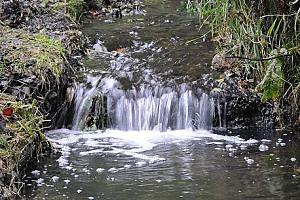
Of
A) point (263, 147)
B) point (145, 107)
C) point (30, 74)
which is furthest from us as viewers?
point (145, 107)

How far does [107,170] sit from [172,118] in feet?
5.87

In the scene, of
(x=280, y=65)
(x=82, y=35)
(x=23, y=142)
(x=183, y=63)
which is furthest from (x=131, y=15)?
(x=23, y=142)

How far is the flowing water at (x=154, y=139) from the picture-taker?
4730 mm

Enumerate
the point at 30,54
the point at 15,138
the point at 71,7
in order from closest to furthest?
the point at 15,138 < the point at 30,54 < the point at 71,7

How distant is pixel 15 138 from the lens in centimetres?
516

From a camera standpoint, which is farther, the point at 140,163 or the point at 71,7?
the point at 71,7

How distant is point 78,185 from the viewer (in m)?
4.86

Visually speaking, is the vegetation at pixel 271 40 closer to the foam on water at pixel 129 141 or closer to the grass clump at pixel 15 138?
the foam on water at pixel 129 141

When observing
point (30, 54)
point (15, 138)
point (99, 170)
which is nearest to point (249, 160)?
point (99, 170)

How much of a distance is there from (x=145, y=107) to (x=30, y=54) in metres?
1.55

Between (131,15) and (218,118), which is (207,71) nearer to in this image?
(218,118)

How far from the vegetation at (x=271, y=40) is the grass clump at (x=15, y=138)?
2.33 meters

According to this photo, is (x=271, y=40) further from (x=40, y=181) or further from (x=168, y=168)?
(x=40, y=181)

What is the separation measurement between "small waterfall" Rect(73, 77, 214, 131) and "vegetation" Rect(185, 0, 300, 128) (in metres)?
0.83
